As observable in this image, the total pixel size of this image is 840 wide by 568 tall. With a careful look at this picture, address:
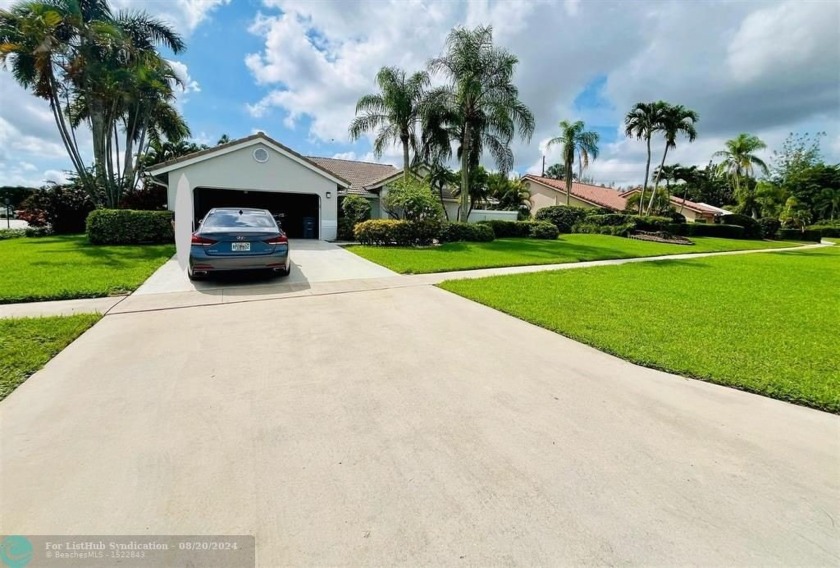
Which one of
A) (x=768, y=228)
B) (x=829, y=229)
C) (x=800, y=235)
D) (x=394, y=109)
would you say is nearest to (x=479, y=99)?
(x=394, y=109)

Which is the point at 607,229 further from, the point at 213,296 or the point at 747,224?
the point at 213,296

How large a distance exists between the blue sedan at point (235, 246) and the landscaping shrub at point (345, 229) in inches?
412

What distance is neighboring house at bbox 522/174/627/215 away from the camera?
36094 millimetres

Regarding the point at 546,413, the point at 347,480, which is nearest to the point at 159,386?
the point at 347,480

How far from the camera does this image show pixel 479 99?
61.3ft

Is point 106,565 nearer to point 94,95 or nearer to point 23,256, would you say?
point 23,256

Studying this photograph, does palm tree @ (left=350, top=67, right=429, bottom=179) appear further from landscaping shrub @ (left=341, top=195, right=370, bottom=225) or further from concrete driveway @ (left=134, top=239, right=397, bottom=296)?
concrete driveway @ (left=134, top=239, right=397, bottom=296)

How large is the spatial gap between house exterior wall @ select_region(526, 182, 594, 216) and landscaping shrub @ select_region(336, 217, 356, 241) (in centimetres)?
2283

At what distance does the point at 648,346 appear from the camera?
15.5 feet

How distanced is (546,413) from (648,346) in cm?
245

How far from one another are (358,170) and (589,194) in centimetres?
2473

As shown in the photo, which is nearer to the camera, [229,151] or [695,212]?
[229,151]

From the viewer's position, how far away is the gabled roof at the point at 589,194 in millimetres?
36125

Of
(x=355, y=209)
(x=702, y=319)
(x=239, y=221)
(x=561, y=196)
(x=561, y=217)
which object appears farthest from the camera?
(x=561, y=196)
